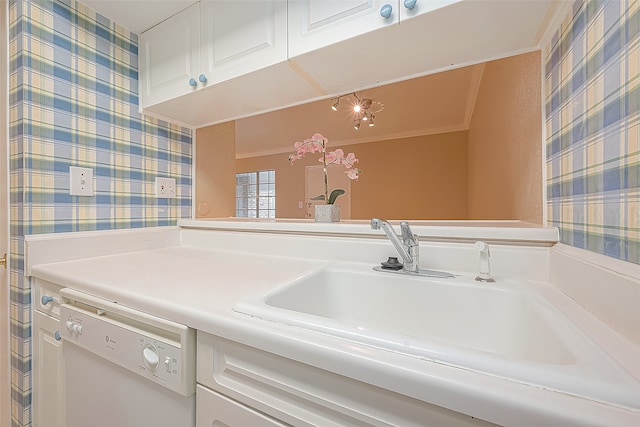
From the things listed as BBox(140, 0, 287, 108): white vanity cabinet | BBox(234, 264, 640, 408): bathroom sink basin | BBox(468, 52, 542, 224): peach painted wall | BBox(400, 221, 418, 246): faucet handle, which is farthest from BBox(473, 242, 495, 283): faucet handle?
BBox(140, 0, 287, 108): white vanity cabinet

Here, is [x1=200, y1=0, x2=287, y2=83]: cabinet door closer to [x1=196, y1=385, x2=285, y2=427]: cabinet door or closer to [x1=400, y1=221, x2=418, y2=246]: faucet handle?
[x1=400, y1=221, x2=418, y2=246]: faucet handle

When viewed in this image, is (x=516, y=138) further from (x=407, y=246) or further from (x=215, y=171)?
(x=215, y=171)

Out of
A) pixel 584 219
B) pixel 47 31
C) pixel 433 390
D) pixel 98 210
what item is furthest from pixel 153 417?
pixel 47 31

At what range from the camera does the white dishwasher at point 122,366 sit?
611 mm

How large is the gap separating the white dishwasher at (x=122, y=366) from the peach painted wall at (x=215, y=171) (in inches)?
34.9

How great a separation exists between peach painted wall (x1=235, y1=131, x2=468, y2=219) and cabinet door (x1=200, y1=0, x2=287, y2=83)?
3896 mm

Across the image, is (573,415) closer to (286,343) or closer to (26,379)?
(286,343)

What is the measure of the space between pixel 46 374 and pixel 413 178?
452cm

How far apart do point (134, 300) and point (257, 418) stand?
0.43 m

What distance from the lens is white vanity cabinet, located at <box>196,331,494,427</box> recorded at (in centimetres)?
41

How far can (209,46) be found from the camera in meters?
1.09

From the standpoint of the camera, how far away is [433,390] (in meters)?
0.36

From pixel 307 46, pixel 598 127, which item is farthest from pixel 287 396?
pixel 307 46

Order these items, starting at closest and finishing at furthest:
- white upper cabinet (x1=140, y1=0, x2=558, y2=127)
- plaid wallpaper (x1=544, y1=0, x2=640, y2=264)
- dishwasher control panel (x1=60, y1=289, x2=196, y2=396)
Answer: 1. plaid wallpaper (x1=544, y1=0, x2=640, y2=264)
2. dishwasher control panel (x1=60, y1=289, x2=196, y2=396)
3. white upper cabinet (x1=140, y1=0, x2=558, y2=127)
